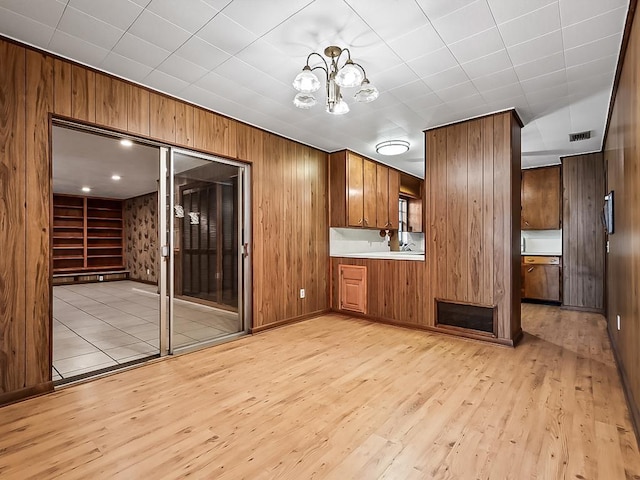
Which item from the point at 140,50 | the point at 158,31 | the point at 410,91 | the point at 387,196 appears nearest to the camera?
the point at 158,31

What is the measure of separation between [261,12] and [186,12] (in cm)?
48

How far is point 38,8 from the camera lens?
2.03 metres

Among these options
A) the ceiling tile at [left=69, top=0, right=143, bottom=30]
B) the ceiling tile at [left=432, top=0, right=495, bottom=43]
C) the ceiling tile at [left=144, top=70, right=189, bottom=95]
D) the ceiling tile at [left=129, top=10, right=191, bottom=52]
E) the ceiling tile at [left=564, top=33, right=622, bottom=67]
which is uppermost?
the ceiling tile at [left=129, top=10, right=191, bottom=52]

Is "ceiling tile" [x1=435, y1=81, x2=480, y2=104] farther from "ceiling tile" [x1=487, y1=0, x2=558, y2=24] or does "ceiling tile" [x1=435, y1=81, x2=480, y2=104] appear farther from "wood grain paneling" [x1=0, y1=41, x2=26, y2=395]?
"wood grain paneling" [x1=0, y1=41, x2=26, y2=395]

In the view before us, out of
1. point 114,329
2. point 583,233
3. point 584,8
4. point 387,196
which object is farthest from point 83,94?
point 583,233

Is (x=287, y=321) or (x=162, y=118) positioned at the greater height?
(x=162, y=118)

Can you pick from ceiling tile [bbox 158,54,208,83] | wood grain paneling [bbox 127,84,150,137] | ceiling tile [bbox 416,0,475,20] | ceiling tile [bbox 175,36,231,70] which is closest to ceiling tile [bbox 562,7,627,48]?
ceiling tile [bbox 416,0,475,20]

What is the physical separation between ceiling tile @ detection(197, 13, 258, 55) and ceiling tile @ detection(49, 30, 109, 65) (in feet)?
2.78

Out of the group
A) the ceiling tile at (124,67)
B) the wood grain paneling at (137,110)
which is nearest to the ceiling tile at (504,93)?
the ceiling tile at (124,67)

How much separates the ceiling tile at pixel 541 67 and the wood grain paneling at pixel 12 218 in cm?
381

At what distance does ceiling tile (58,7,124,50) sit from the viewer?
6.93 ft

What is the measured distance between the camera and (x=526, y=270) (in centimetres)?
589

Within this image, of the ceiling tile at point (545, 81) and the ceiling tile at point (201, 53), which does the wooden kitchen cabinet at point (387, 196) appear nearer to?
the ceiling tile at point (545, 81)

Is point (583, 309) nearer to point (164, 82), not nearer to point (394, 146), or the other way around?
point (394, 146)
